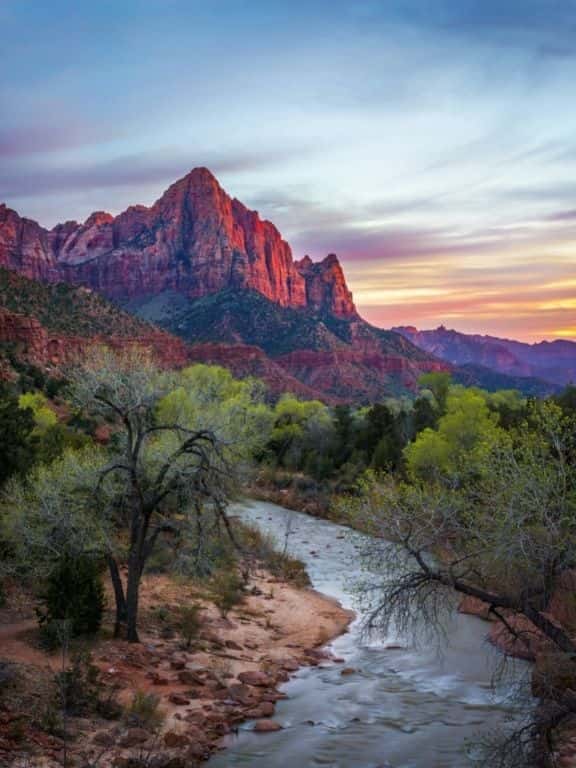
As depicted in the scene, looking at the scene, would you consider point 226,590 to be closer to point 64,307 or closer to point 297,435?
point 297,435

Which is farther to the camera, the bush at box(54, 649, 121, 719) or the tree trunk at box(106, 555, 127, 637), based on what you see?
the tree trunk at box(106, 555, 127, 637)

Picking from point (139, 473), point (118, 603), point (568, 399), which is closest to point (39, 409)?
point (118, 603)

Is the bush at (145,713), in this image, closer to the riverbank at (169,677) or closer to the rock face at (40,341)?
the riverbank at (169,677)

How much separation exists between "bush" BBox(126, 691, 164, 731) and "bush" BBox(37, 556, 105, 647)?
3.02 metres

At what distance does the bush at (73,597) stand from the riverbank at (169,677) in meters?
0.50

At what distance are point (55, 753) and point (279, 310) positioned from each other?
13729cm

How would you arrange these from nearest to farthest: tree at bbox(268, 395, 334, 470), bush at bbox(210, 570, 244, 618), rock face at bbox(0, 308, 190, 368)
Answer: bush at bbox(210, 570, 244, 618) → tree at bbox(268, 395, 334, 470) → rock face at bbox(0, 308, 190, 368)

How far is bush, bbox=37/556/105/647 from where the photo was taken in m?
14.9

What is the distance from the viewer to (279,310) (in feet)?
479

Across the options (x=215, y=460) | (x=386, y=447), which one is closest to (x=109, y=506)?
(x=215, y=460)

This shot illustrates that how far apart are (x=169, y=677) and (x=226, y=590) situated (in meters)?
7.05

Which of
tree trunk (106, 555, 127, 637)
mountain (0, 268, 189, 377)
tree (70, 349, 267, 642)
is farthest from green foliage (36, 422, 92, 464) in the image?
mountain (0, 268, 189, 377)

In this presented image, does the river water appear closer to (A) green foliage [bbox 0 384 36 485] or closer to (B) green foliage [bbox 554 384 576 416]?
(A) green foliage [bbox 0 384 36 485]

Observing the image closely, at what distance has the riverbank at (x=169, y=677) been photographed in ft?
35.5
